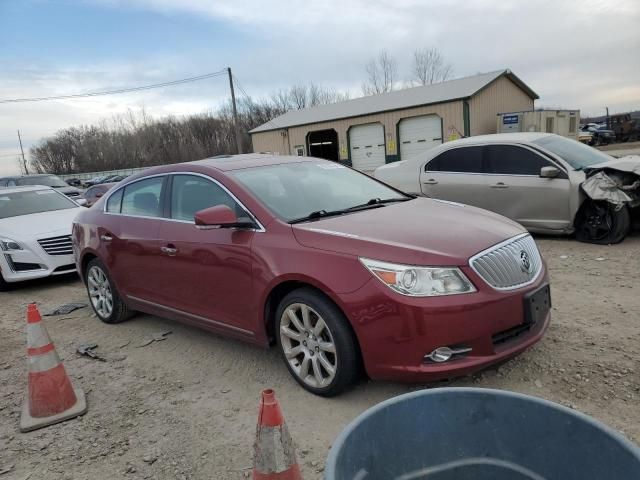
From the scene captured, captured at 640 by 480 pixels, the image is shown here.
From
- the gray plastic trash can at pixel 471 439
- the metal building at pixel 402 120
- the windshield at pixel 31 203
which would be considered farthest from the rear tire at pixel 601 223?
the metal building at pixel 402 120

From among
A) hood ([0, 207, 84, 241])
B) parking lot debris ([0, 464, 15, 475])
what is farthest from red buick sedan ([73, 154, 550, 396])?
hood ([0, 207, 84, 241])

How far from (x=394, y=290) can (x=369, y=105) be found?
24.8 meters

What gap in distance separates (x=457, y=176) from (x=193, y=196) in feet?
15.7

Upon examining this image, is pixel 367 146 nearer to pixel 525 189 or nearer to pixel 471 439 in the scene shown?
pixel 525 189

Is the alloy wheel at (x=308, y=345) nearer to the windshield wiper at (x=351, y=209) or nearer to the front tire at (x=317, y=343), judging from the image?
the front tire at (x=317, y=343)

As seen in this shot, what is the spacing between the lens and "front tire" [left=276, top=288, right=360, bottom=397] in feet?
10.3

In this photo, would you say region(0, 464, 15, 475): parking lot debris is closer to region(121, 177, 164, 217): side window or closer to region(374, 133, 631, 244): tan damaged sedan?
region(121, 177, 164, 217): side window

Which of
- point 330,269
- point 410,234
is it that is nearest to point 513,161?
point 410,234

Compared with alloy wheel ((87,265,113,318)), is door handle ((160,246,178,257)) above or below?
above

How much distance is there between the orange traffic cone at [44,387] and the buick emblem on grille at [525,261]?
121 inches

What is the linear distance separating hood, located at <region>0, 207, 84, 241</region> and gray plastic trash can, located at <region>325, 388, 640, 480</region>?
278 inches

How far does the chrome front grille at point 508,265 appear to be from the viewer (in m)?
3.06

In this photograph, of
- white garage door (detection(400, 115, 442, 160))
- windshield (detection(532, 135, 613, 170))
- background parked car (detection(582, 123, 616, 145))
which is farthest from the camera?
background parked car (detection(582, 123, 616, 145))

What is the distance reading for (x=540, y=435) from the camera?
151 cm
